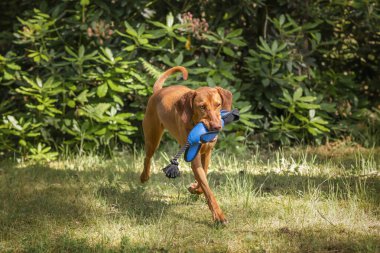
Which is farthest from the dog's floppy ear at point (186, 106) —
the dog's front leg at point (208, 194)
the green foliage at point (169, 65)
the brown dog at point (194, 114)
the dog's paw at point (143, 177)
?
the green foliage at point (169, 65)

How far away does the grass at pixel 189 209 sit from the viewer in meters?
3.83

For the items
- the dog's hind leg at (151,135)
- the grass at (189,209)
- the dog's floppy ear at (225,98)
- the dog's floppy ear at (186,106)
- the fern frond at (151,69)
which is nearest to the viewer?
the grass at (189,209)

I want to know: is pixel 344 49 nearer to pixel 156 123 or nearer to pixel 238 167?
pixel 238 167

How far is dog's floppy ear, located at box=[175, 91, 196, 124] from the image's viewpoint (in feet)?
14.4

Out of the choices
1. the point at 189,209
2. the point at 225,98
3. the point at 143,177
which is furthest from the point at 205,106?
the point at 143,177

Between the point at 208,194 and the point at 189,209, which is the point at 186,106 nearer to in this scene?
the point at 208,194

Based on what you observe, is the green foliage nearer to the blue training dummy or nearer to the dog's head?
the dog's head

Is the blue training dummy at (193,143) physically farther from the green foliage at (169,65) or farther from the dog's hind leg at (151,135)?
the green foliage at (169,65)

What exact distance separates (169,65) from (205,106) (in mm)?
2749

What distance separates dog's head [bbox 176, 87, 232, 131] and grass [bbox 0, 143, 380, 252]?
2.42ft

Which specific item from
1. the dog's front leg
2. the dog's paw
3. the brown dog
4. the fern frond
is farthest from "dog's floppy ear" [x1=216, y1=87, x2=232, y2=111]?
the fern frond

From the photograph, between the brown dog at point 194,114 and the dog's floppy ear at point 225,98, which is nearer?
the brown dog at point 194,114

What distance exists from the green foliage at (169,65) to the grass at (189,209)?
0.74 meters

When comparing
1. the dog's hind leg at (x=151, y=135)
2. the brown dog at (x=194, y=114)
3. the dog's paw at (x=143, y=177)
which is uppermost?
the brown dog at (x=194, y=114)
